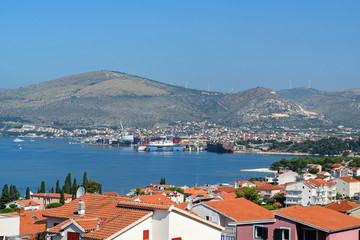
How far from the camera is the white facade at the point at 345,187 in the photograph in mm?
21203

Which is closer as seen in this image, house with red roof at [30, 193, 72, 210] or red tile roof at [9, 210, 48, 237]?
red tile roof at [9, 210, 48, 237]

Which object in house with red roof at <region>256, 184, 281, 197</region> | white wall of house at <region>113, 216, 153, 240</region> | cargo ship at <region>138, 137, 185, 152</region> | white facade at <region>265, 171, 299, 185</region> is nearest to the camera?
white wall of house at <region>113, 216, 153, 240</region>

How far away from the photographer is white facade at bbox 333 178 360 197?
2120 centimetres

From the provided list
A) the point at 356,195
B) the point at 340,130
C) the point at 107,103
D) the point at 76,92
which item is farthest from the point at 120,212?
the point at 76,92

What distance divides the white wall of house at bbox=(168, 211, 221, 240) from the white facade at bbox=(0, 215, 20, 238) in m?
1.30

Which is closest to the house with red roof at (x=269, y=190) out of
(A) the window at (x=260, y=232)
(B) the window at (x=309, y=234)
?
(A) the window at (x=260, y=232)

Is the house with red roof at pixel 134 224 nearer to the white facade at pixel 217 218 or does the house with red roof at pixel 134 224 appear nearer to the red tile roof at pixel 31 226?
the white facade at pixel 217 218

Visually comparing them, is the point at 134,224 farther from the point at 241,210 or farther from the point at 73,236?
the point at 241,210

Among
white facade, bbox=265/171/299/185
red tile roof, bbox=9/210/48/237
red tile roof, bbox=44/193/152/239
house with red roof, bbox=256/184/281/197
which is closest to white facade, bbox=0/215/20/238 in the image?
red tile roof, bbox=44/193/152/239

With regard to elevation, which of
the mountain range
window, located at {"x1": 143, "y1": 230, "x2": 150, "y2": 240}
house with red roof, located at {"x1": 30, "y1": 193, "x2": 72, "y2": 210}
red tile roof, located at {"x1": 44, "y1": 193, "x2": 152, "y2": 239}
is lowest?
house with red roof, located at {"x1": 30, "y1": 193, "x2": 72, "y2": 210}

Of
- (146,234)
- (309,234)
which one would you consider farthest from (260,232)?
(146,234)

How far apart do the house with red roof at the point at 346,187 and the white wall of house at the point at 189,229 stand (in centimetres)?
1802

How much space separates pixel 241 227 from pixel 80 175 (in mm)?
30222

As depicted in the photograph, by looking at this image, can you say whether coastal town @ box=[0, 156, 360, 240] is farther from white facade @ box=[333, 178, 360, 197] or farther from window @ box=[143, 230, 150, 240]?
white facade @ box=[333, 178, 360, 197]
